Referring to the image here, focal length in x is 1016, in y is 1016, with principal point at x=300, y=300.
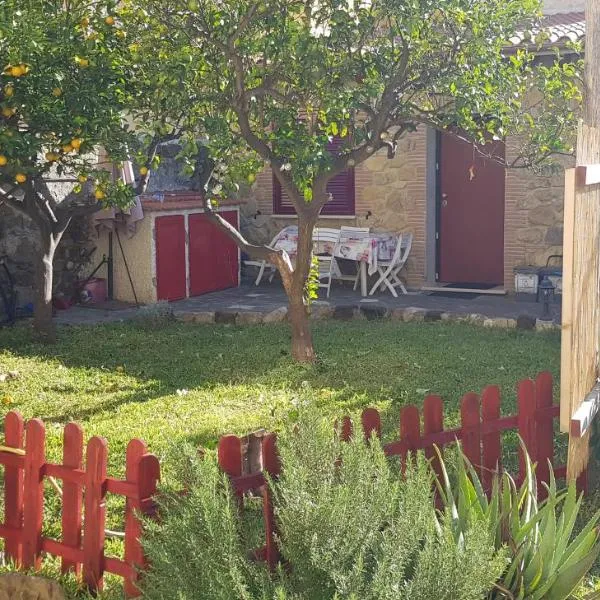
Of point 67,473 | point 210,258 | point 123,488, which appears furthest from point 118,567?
point 210,258

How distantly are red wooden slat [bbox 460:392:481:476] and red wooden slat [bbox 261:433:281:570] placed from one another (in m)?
1.24

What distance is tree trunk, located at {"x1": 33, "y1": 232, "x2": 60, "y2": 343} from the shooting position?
10.4 m

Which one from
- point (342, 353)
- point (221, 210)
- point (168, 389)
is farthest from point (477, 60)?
point (221, 210)

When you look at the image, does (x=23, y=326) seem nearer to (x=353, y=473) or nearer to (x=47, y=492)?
(x=47, y=492)

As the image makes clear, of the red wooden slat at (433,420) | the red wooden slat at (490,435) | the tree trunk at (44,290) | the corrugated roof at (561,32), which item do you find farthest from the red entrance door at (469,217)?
the red wooden slat at (433,420)

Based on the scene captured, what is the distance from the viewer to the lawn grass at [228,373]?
290 inches

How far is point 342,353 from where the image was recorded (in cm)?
991

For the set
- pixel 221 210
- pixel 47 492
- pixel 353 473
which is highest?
pixel 221 210

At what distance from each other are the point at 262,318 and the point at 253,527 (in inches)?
316

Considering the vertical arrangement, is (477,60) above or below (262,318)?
above

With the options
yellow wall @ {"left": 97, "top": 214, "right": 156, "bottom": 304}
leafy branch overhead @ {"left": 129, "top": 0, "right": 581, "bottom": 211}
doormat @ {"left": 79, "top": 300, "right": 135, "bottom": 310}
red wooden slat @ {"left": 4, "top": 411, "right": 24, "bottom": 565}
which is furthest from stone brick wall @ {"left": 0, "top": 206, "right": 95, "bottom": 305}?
red wooden slat @ {"left": 4, "top": 411, "right": 24, "bottom": 565}

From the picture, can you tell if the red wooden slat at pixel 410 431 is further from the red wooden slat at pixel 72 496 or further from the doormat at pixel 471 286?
the doormat at pixel 471 286

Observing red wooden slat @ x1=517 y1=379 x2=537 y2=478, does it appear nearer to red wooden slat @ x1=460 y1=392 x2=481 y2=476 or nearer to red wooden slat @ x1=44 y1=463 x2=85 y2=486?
red wooden slat @ x1=460 y1=392 x2=481 y2=476

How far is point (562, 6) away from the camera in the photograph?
16.6 meters
